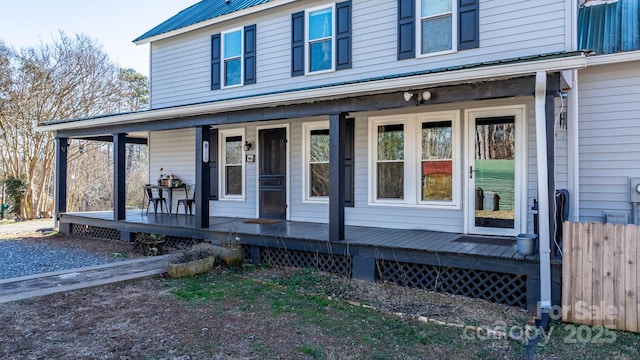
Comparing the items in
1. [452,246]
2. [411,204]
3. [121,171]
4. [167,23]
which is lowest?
[452,246]

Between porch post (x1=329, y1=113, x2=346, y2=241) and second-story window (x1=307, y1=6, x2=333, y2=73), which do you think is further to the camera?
second-story window (x1=307, y1=6, x2=333, y2=73)

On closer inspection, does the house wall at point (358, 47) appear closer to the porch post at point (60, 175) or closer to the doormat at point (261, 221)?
the porch post at point (60, 175)

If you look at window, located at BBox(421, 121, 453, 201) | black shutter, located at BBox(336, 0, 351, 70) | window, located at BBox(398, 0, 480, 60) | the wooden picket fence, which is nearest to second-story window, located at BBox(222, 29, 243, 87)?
black shutter, located at BBox(336, 0, 351, 70)

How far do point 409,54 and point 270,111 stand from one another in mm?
2420

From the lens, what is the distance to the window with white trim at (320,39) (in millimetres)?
7652

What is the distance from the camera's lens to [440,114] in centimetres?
662

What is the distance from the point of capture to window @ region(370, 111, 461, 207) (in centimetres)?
655

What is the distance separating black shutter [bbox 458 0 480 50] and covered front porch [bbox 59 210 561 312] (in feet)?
9.41

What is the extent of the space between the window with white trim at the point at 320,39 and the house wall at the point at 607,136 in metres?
4.02

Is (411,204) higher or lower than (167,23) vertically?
lower

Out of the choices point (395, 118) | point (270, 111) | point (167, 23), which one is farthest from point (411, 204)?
point (167, 23)

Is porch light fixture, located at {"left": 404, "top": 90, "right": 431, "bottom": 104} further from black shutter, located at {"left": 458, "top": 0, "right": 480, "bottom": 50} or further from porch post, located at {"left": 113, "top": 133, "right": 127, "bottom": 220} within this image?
porch post, located at {"left": 113, "top": 133, "right": 127, "bottom": 220}

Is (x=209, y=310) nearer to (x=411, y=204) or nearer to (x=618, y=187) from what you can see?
(x=411, y=204)

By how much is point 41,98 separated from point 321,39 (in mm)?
10945
